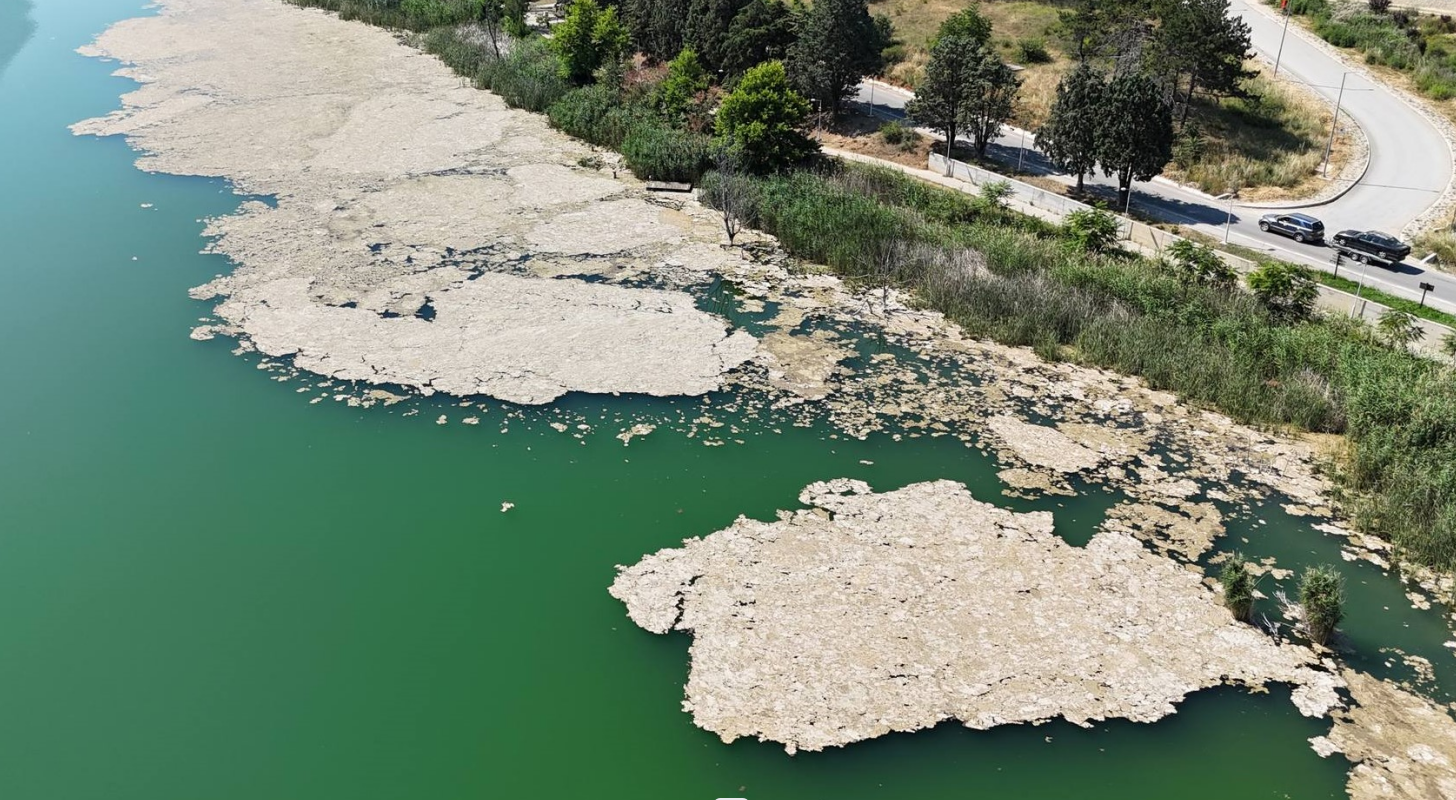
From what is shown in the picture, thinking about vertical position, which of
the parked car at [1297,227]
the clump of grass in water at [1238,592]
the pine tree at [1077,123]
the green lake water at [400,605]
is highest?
the pine tree at [1077,123]

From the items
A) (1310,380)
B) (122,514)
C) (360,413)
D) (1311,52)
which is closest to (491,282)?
(360,413)

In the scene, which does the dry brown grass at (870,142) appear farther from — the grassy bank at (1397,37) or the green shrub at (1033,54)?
the grassy bank at (1397,37)

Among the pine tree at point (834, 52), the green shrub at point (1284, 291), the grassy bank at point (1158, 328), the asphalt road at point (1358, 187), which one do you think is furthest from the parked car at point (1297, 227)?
the pine tree at point (834, 52)

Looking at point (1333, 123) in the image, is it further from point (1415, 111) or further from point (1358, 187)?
point (1358, 187)

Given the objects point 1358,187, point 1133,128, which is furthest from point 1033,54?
point 1358,187

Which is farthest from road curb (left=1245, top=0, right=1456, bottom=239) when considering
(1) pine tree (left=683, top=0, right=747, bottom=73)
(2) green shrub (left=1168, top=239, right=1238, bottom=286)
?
(1) pine tree (left=683, top=0, right=747, bottom=73)

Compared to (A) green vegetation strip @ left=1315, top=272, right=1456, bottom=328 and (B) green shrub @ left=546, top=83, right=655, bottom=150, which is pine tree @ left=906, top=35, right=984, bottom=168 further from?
(A) green vegetation strip @ left=1315, top=272, right=1456, bottom=328
